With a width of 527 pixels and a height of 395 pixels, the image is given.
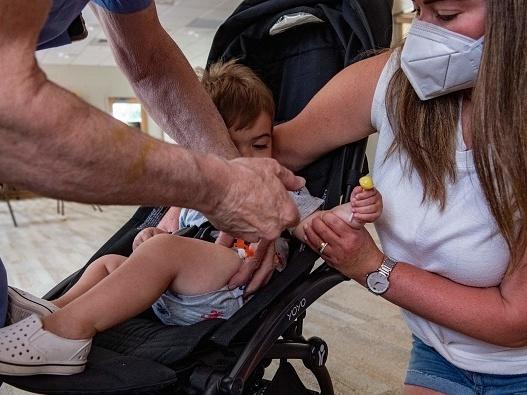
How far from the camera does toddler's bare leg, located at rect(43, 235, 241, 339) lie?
1053 millimetres

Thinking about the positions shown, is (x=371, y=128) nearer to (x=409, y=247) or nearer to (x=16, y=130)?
(x=409, y=247)

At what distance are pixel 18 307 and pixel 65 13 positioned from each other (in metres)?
0.58

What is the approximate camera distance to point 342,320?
257cm

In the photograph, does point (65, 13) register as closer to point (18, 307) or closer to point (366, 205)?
point (18, 307)

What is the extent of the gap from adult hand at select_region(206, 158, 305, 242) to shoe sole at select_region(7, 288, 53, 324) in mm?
453

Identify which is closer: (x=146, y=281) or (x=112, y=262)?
(x=146, y=281)

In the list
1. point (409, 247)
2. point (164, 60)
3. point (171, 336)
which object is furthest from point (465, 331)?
point (164, 60)

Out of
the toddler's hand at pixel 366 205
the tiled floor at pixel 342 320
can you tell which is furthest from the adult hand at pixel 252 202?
the tiled floor at pixel 342 320

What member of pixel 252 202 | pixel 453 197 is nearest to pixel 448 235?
pixel 453 197

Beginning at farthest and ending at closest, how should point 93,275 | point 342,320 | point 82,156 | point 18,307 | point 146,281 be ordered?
point 342,320, point 93,275, point 146,281, point 18,307, point 82,156

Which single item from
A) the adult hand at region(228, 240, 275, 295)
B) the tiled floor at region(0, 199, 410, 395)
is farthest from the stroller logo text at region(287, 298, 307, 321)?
the tiled floor at region(0, 199, 410, 395)

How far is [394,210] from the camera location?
1.09m

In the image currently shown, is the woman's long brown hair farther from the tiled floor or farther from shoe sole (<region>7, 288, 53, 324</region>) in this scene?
the tiled floor

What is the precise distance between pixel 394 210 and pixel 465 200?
5.5 inches
